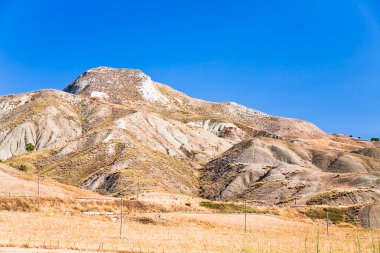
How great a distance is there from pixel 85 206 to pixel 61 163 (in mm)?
62326

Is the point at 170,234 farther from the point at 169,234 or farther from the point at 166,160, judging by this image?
the point at 166,160

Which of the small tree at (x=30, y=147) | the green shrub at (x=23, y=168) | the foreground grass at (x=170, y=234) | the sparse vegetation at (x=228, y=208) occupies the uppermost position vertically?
the small tree at (x=30, y=147)

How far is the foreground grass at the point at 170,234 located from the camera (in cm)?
3725

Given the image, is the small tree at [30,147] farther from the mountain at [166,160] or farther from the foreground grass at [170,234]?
the foreground grass at [170,234]

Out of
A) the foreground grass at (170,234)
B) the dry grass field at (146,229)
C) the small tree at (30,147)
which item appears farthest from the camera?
the small tree at (30,147)

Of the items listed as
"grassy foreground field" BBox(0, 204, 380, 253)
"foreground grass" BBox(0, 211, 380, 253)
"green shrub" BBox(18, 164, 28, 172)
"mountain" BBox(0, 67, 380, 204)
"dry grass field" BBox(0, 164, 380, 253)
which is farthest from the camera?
"green shrub" BBox(18, 164, 28, 172)

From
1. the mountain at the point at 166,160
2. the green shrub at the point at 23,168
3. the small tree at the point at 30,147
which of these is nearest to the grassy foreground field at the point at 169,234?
the mountain at the point at 166,160

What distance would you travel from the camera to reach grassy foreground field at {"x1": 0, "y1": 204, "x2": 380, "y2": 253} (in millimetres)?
37062

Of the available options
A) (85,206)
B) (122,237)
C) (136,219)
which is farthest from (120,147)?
(122,237)

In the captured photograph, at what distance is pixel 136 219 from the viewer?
60.7m

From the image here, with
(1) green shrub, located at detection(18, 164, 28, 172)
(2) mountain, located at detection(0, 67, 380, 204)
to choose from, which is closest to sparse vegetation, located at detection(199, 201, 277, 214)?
(2) mountain, located at detection(0, 67, 380, 204)

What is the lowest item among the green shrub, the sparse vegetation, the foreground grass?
the foreground grass

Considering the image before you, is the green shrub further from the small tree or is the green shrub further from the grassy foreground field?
the grassy foreground field

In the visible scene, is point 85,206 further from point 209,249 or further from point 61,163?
point 61,163
